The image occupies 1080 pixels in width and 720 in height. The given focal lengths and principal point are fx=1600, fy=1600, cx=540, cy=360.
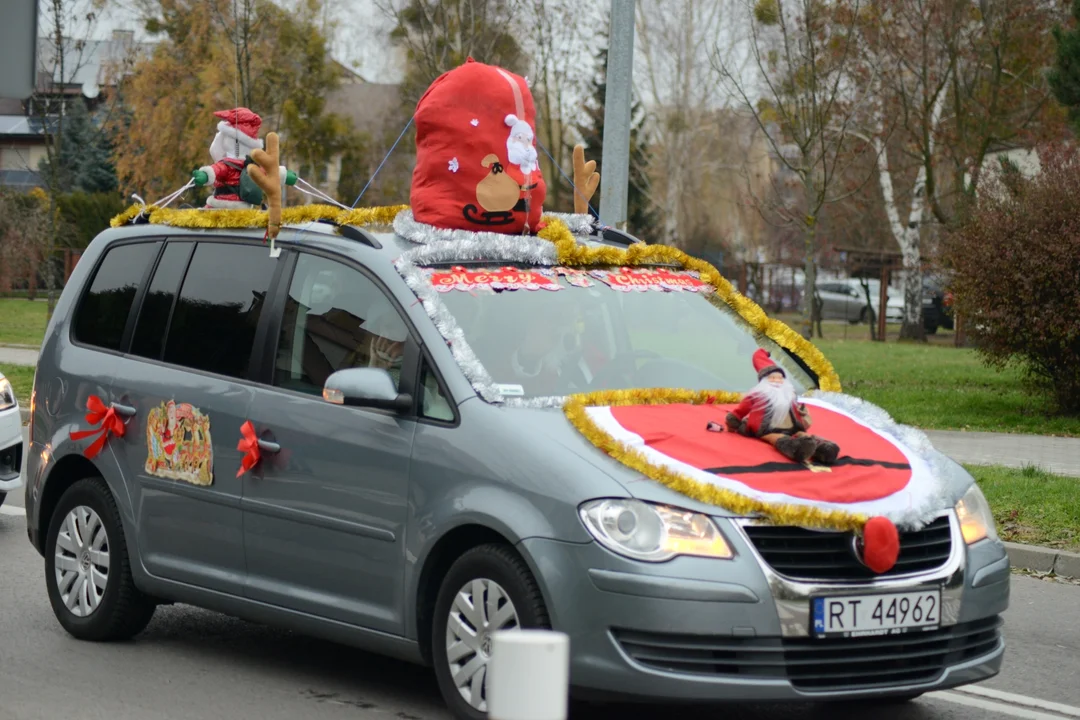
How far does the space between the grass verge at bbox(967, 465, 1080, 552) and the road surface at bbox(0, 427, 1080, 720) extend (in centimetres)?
198

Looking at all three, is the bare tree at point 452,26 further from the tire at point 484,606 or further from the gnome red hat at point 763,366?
the tire at point 484,606

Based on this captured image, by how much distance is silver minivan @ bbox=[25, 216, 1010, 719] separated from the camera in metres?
4.94

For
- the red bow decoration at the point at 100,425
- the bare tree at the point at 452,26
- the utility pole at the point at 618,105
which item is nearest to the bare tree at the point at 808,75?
the bare tree at the point at 452,26

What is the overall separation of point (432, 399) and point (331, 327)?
76 cm

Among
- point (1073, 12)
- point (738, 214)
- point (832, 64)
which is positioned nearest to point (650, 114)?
point (738, 214)

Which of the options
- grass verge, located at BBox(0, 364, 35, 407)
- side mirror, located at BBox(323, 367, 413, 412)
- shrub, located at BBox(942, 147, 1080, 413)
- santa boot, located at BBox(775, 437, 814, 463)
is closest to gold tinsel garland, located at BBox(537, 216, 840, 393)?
side mirror, located at BBox(323, 367, 413, 412)

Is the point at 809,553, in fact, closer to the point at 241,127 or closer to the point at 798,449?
the point at 798,449

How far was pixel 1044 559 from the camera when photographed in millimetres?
9445

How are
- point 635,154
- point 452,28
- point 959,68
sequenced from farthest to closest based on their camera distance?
point 635,154 < point 452,28 < point 959,68

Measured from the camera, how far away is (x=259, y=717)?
5758 mm

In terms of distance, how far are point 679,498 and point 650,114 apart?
61.5 meters

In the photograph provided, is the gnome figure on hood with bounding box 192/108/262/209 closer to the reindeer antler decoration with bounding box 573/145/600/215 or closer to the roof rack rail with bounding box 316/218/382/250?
the roof rack rail with bounding box 316/218/382/250

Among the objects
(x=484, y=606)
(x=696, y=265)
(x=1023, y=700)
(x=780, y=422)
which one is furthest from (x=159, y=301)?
(x=1023, y=700)

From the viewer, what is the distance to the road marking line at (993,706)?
6059 mm
